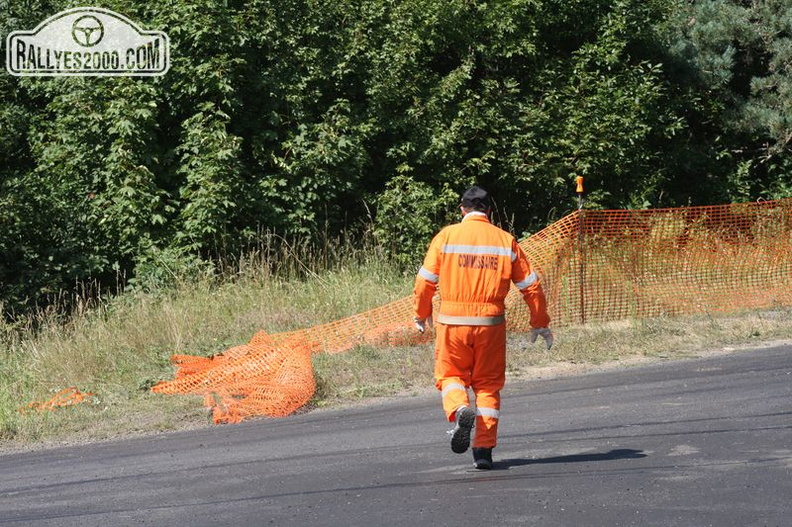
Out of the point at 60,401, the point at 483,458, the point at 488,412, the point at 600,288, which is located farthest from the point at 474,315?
the point at 600,288

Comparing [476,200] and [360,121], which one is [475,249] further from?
[360,121]

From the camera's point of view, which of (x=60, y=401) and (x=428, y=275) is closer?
(x=428, y=275)

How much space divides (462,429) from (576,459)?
984 mm

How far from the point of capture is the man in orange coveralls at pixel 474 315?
745cm

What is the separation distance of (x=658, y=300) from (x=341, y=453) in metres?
7.80

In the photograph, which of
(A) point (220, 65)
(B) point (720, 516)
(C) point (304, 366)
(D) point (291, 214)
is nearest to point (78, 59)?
(A) point (220, 65)

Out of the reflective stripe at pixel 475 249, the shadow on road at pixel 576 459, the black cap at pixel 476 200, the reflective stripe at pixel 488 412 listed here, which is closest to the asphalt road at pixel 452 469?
the shadow on road at pixel 576 459

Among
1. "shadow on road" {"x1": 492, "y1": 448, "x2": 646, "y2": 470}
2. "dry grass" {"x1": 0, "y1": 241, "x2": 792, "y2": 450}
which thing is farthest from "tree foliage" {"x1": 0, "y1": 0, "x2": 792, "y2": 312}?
"shadow on road" {"x1": 492, "y1": 448, "x2": 646, "y2": 470}

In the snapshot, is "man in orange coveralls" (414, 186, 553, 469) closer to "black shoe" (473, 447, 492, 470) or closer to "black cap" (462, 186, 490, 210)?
"black shoe" (473, 447, 492, 470)

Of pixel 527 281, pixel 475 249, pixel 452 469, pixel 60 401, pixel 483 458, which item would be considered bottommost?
pixel 60 401

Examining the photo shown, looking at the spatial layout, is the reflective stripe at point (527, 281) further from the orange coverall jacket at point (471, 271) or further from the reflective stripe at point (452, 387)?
the reflective stripe at point (452, 387)

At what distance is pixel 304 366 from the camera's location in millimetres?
11008

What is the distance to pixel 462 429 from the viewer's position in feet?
23.9

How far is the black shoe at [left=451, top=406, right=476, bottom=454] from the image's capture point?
7.25 metres
